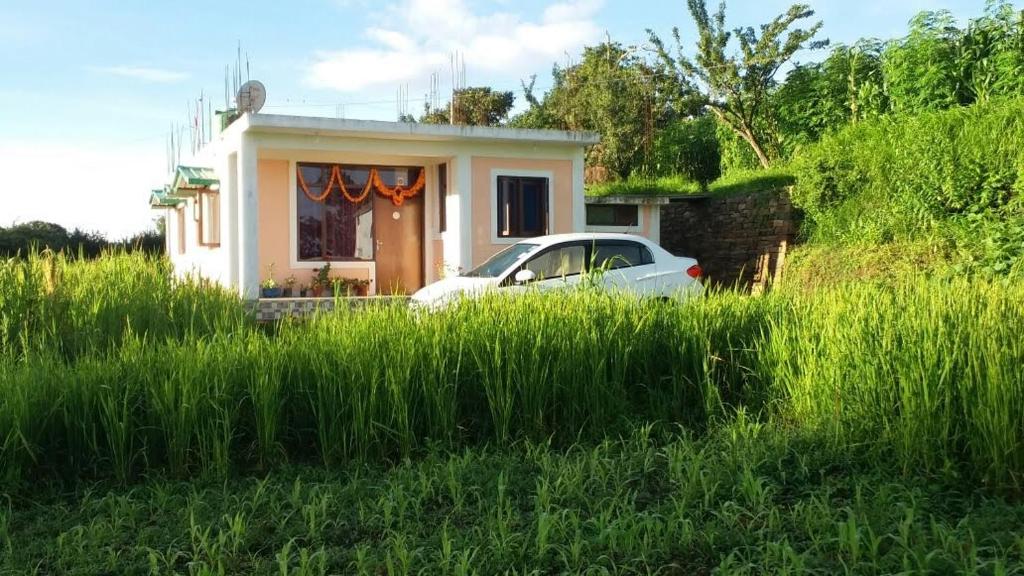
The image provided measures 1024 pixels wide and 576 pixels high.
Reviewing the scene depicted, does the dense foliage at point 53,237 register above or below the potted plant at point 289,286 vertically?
above

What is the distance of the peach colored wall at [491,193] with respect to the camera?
13.7 meters

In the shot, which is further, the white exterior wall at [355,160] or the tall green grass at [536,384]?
the white exterior wall at [355,160]

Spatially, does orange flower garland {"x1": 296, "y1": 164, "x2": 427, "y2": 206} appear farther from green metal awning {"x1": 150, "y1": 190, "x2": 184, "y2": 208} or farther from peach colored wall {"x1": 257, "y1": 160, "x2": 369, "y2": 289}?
green metal awning {"x1": 150, "y1": 190, "x2": 184, "y2": 208}

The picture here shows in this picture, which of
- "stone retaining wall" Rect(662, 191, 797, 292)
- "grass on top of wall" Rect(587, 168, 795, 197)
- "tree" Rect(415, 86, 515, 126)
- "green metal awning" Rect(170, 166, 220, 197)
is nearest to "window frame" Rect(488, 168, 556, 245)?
"grass on top of wall" Rect(587, 168, 795, 197)

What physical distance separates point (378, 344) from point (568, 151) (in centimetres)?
975

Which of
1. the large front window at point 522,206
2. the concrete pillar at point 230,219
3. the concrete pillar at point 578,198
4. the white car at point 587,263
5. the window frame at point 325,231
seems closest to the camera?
the white car at point 587,263

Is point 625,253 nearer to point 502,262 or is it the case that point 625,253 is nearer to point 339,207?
point 502,262

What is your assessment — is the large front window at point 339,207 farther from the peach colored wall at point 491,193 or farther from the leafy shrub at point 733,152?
the leafy shrub at point 733,152

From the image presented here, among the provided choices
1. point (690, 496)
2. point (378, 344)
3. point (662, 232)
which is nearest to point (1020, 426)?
point (690, 496)

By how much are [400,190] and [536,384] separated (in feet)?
34.0

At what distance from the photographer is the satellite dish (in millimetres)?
14766

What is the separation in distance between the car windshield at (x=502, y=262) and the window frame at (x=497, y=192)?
9.35ft

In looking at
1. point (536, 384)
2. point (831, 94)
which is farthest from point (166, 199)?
point (536, 384)

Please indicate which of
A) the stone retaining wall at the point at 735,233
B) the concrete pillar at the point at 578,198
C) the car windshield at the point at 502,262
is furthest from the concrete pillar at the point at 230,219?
the stone retaining wall at the point at 735,233
